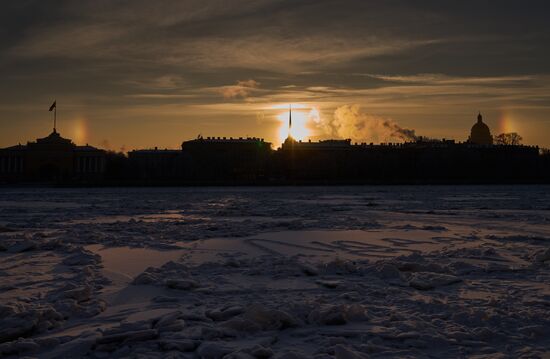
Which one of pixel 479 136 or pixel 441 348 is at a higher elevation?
pixel 479 136

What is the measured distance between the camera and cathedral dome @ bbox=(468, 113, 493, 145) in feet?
529

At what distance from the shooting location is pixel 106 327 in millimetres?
5812

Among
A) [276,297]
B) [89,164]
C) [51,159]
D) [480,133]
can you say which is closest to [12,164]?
[51,159]

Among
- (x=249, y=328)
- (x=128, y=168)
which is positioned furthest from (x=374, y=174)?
(x=249, y=328)

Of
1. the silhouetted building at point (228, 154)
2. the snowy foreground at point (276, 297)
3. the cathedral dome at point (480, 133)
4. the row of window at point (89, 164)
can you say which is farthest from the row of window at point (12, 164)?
the cathedral dome at point (480, 133)

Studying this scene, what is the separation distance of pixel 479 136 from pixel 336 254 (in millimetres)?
160838

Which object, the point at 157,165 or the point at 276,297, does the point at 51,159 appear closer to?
the point at 157,165

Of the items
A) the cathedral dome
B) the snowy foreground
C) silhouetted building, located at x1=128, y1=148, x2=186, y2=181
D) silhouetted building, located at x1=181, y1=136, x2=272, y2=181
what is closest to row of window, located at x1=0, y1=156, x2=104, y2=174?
silhouetted building, located at x1=128, y1=148, x2=186, y2=181

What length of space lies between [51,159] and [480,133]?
108 m

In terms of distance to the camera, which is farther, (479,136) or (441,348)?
(479,136)

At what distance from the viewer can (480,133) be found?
162500 mm

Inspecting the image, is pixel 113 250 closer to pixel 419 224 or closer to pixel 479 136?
pixel 419 224

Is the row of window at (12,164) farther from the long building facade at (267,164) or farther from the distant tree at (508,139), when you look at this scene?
the distant tree at (508,139)

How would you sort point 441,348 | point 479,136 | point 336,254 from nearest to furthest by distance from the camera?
point 441,348 < point 336,254 < point 479,136
